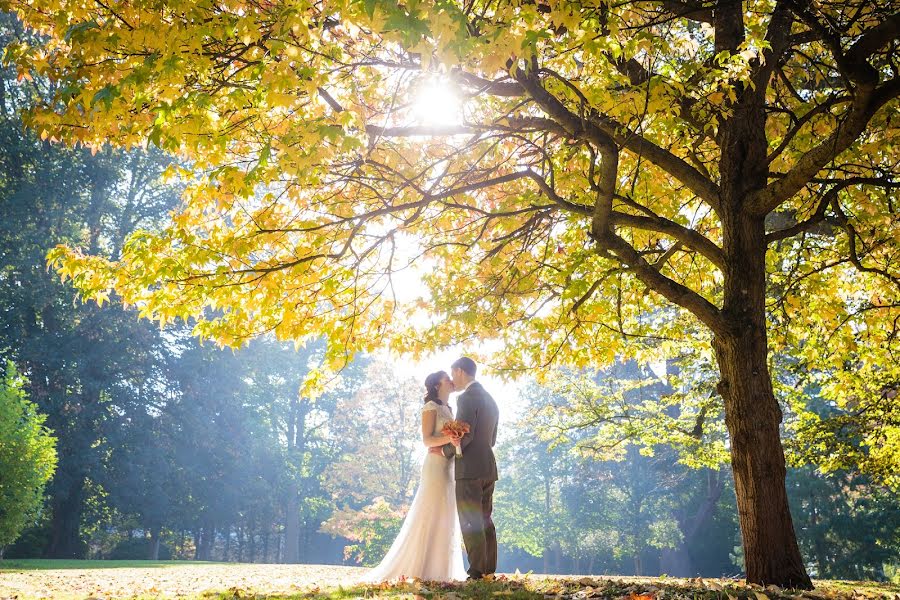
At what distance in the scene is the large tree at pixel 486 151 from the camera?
4.45m

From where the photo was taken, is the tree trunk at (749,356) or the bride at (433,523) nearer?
the tree trunk at (749,356)

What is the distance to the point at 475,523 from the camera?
646cm

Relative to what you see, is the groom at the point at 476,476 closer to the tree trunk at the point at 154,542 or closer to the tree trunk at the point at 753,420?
the tree trunk at the point at 753,420

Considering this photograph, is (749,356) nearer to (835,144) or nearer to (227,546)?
(835,144)

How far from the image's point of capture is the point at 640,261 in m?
6.33

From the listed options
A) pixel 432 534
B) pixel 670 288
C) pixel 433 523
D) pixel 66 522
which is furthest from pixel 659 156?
pixel 66 522

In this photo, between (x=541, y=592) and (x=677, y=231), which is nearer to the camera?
(x=541, y=592)

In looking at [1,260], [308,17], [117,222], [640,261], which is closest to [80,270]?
[308,17]

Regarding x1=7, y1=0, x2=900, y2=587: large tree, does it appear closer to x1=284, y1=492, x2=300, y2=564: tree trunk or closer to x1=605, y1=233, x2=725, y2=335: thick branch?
x1=605, y1=233, x2=725, y2=335: thick branch

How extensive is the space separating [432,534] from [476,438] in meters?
1.33

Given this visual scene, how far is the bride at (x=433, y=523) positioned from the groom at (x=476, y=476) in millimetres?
428

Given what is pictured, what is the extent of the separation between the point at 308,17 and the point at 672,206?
5.86 metres

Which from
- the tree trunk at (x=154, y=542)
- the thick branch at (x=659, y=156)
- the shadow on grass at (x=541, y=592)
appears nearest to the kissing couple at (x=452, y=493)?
the shadow on grass at (x=541, y=592)

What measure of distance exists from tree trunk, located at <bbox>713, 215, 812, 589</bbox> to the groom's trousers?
230 cm
